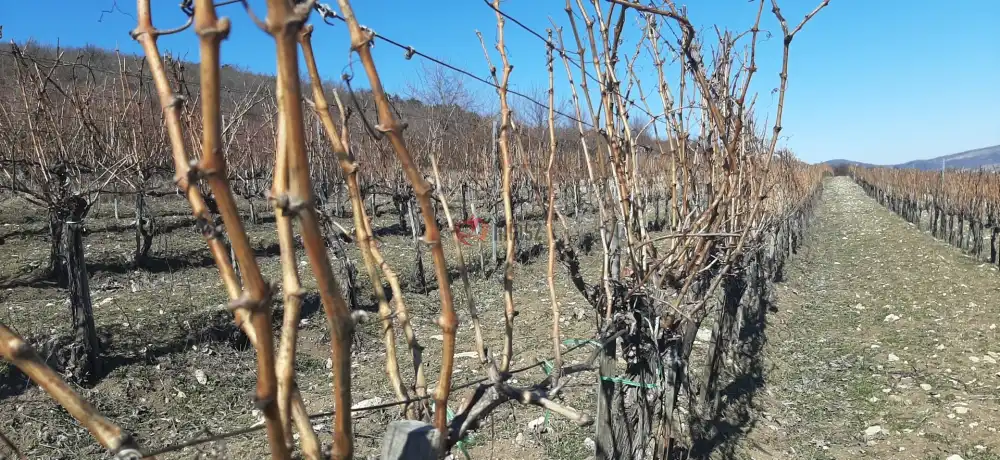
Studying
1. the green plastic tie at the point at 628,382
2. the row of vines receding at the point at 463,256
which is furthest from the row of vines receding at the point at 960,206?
the green plastic tie at the point at 628,382

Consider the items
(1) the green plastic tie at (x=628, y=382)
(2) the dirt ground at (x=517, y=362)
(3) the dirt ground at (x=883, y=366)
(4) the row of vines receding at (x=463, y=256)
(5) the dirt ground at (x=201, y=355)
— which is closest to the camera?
(4) the row of vines receding at (x=463, y=256)

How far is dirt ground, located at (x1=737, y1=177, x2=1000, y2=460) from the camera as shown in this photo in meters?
4.29

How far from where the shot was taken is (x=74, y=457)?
3.76 meters

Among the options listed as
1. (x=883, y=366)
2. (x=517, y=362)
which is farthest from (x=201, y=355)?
(x=883, y=366)

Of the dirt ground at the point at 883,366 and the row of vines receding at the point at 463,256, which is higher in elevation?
the row of vines receding at the point at 463,256

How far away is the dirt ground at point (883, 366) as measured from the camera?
14.1 ft

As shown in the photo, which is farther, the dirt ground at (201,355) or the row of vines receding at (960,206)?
the row of vines receding at (960,206)

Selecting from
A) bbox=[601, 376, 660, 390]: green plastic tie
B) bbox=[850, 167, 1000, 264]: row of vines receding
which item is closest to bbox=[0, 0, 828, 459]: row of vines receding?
bbox=[601, 376, 660, 390]: green plastic tie

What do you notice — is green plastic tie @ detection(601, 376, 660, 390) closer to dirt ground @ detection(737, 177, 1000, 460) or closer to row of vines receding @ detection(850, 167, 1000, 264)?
dirt ground @ detection(737, 177, 1000, 460)

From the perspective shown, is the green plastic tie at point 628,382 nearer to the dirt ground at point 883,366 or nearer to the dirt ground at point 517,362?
the dirt ground at point 517,362

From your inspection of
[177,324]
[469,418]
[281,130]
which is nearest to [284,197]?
[281,130]

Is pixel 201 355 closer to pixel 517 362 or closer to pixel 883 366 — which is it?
pixel 517 362

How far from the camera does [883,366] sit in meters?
5.80

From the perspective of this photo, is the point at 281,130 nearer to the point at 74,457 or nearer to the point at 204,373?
the point at 74,457
